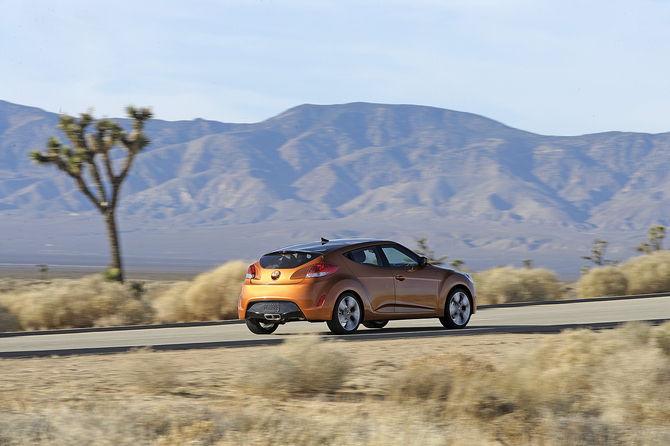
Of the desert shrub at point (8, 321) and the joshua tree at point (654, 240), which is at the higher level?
the joshua tree at point (654, 240)

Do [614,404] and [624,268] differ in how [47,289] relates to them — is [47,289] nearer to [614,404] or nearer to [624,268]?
[614,404]

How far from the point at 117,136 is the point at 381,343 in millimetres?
17053

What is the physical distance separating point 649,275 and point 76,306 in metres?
18.0

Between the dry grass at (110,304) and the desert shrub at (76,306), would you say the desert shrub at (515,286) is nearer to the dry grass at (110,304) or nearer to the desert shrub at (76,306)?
the dry grass at (110,304)

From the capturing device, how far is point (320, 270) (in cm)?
1358

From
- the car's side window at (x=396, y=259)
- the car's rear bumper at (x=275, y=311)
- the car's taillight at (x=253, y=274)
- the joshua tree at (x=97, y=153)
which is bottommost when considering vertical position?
the car's rear bumper at (x=275, y=311)

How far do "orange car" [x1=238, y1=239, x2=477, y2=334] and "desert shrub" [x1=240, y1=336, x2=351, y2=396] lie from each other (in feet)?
13.0

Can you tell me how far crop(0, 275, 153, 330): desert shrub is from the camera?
18.8 meters

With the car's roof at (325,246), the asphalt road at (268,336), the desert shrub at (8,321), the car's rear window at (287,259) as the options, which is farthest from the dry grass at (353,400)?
the desert shrub at (8,321)

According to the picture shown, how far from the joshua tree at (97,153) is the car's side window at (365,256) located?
46.5 ft

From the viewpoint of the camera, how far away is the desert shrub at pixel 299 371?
8.65m

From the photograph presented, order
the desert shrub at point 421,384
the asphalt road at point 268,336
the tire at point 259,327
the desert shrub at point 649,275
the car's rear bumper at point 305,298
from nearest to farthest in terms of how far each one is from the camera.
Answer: the desert shrub at point 421,384 < the asphalt road at point 268,336 < the car's rear bumper at point 305,298 < the tire at point 259,327 < the desert shrub at point 649,275

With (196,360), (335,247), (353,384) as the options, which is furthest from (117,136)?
(353,384)

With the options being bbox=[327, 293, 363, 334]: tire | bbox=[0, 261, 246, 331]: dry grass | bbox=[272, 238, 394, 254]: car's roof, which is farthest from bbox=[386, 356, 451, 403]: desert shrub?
bbox=[0, 261, 246, 331]: dry grass
